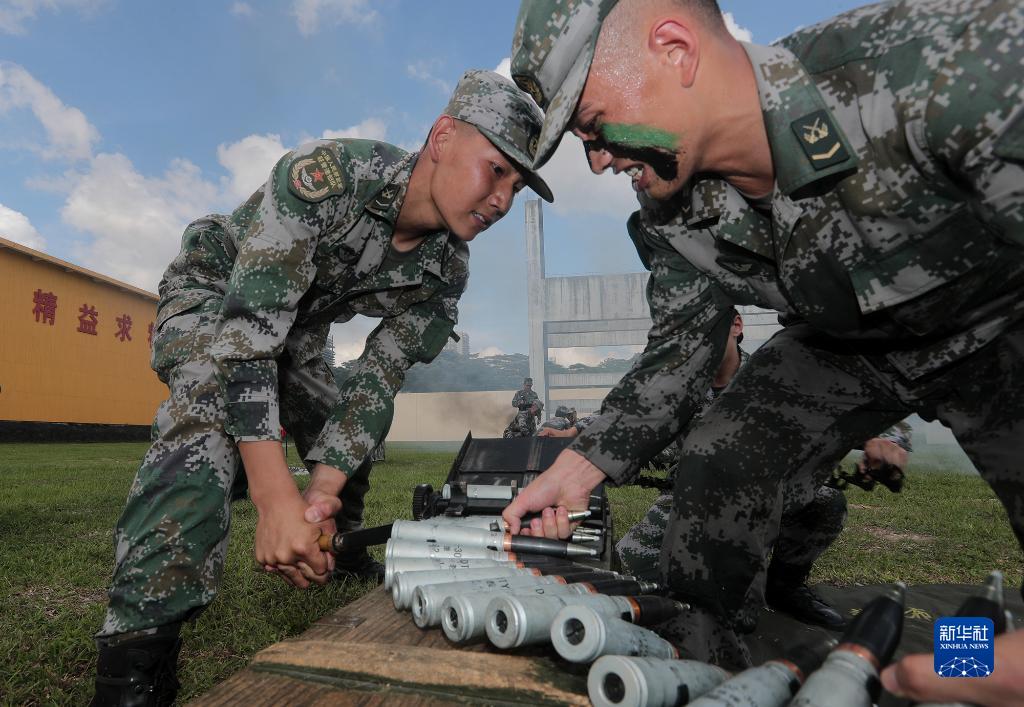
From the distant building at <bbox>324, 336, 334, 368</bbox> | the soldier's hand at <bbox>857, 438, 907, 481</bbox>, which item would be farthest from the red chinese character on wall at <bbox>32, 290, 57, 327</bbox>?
the soldier's hand at <bbox>857, 438, 907, 481</bbox>

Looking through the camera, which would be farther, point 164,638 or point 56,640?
point 56,640

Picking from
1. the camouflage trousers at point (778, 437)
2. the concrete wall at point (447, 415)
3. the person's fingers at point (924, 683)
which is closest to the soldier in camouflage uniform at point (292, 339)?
the camouflage trousers at point (778, 437)

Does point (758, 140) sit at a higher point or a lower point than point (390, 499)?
higher

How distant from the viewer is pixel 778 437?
219 centimetres

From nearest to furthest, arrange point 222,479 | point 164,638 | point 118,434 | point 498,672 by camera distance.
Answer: point 498,672 → point 164,638 → point 222,479 → point 118,434

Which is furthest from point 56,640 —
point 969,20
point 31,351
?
point 31,351

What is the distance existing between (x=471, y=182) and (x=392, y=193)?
382 millimetres

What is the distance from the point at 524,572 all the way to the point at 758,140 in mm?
1486

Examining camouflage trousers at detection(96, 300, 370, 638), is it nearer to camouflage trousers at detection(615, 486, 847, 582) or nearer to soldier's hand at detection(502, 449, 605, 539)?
soldier's hand at detection(502, 449, 605, 539)

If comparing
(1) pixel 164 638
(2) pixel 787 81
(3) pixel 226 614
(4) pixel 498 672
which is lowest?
(3) pixel 226 614

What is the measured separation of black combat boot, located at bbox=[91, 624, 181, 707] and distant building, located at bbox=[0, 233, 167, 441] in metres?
18.1

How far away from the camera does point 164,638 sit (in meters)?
1.97

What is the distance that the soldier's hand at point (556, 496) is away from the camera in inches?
91.8

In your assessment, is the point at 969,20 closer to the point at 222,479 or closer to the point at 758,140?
the point at 758,140
